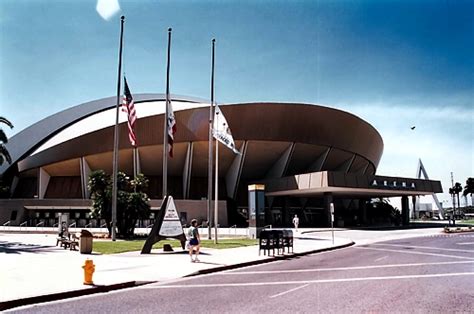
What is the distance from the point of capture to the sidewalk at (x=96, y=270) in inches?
449

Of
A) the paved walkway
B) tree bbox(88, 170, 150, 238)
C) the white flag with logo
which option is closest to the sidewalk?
the paved walkway

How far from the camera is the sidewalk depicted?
37.4ft

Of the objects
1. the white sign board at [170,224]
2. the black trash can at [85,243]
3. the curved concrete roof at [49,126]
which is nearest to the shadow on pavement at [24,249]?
the black trash can at [85,243]

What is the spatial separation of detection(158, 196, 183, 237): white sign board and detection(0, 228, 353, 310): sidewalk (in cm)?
97

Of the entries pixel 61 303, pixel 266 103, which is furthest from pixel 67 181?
pixel 61 303

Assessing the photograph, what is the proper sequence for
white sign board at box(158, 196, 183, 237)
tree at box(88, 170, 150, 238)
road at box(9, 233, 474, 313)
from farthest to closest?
1. tree at box(88, 170, 150, 238)
2. white sign board at box(158, 196, 183, 237)
3. road at box(9, 233, 474, 313)

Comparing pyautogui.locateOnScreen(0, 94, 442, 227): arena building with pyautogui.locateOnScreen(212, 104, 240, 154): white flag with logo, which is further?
pyautogui.locateOnScreen(0, 94, 442, 227): arena building

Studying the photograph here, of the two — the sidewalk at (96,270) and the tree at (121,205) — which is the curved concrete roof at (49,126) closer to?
the tree at (121,205)

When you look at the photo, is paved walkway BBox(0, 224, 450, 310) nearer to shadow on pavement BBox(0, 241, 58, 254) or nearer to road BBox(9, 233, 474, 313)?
road BBox(9, 233, 474, 313)

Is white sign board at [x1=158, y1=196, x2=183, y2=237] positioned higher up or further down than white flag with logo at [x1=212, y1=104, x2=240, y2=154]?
further down

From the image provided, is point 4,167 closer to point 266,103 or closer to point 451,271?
point 266,103

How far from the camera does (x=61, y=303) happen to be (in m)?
10.4

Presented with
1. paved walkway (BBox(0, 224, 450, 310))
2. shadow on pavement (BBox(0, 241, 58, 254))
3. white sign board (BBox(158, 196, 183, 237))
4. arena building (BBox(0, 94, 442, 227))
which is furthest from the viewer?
arena building (BBox(0, 94, 442, 227))

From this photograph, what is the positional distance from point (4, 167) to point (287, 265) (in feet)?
210
